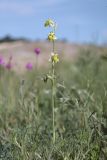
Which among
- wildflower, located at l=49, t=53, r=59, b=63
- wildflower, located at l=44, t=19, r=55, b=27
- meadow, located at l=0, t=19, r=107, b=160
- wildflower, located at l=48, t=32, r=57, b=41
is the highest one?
wildflower, located at l=44, t=19, r=55, b=27

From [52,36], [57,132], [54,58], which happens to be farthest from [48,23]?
[57,132]

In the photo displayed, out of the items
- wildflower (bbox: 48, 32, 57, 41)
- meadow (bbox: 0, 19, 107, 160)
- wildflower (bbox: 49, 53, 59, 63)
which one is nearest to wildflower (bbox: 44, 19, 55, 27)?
wildflower (bbox: 48, 32, 57, 41)

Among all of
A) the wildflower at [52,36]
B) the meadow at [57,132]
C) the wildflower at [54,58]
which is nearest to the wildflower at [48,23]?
the wildflower at [52,36]

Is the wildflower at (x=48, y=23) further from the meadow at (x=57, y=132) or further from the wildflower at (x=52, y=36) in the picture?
the meadow at (x=57, y=132)

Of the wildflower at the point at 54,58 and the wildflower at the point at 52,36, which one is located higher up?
the wildflower at the point at 52,36

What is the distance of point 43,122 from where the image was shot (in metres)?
4.49

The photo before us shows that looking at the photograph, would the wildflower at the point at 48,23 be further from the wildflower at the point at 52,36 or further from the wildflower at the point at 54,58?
the wildflower at the point at 54,58

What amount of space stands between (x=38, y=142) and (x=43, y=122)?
966 millimetres

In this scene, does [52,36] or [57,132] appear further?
[57,132]

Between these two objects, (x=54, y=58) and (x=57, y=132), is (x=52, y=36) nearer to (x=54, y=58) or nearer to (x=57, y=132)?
(x=54, y=58)

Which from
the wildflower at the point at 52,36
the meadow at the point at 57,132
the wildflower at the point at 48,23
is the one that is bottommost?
the meadow at the point at 57,132

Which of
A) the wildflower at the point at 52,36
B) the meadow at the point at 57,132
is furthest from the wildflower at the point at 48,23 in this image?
the meadow at the point at 57,132

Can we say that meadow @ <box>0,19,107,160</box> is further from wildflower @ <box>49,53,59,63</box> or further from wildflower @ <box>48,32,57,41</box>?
wildflower @ <box>48,32,57,41</box>

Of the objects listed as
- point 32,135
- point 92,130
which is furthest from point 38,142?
point 92,130
